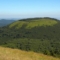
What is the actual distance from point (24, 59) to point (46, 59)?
2884 millimetres

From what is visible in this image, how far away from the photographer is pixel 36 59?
19.0 metres

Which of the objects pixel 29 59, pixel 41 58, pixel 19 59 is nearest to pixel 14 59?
pixel 19 59

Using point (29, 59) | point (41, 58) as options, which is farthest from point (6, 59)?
point (41, 58)

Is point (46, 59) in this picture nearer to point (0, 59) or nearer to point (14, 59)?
point (14, 59)

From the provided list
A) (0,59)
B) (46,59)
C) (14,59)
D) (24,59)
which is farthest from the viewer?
(46,59)

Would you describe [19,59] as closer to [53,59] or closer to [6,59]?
[6,59]

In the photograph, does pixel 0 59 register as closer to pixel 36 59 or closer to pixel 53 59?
pixel 36 59

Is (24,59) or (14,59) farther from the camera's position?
(24,59)

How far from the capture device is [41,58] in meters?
20.0

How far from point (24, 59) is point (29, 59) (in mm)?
543

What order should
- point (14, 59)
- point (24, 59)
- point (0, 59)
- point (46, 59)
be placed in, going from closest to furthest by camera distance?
point (0, 59) → point (14, 59) → point (24, 59) → point (46, 59)

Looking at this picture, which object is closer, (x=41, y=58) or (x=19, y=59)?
(x=19, y=59)

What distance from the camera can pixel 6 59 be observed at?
53.6 ft

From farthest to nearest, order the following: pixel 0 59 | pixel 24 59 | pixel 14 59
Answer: pixel 24 59 < pixel 14 59 < pixel 0 59
